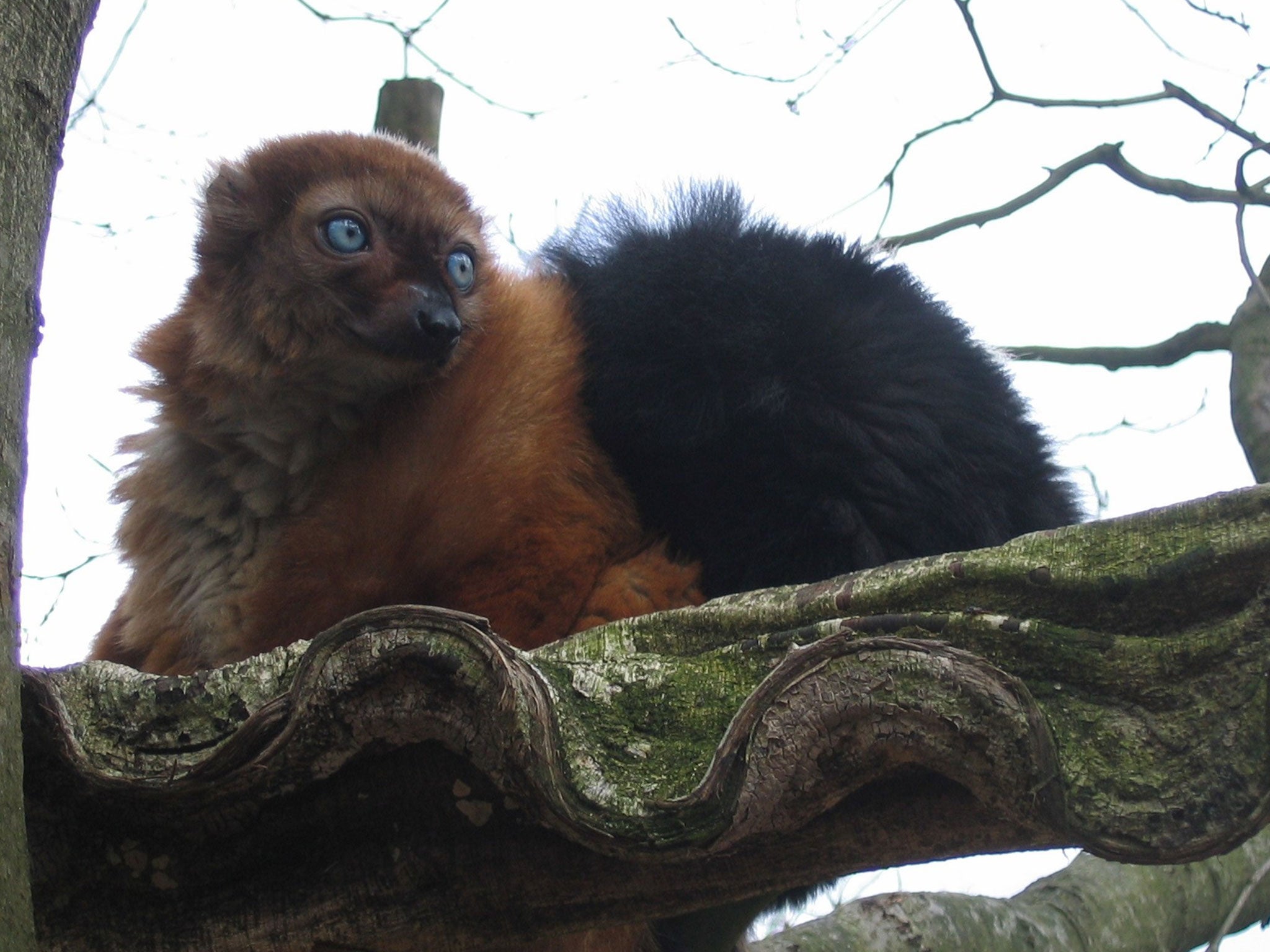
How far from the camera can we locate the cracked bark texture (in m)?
1.92

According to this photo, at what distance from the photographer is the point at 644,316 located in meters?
3.41

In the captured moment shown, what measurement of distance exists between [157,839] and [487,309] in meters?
1.76

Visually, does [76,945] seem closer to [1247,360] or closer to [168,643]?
[168,643]

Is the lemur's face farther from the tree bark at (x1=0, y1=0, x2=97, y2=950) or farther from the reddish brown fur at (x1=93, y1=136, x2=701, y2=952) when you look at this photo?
the tree bark at (x1=0, y1=0, x2=97, y2=950)

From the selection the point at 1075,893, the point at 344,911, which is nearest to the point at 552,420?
the point at 344,911

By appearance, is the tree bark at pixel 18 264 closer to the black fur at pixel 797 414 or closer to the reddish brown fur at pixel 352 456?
the reddish brown fur at pixel 352 456

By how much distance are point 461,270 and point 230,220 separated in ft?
2.15

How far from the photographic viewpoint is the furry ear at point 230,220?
361 cm

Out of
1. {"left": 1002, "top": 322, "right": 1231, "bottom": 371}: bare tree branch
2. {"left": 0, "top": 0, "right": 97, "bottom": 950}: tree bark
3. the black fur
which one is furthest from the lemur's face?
{"left": 1002, "top": 322, "right": 1231, "bottom": 371}: bare tree branch

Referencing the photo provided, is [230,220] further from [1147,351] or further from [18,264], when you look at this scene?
[1147,351]

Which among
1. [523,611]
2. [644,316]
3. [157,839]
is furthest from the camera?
[644,316]

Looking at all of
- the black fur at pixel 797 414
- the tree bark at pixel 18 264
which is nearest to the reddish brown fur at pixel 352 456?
the black fur at pixel 797 414

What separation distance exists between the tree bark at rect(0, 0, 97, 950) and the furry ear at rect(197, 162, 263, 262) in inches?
52.2

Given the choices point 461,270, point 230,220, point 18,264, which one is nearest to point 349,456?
point 461,270
